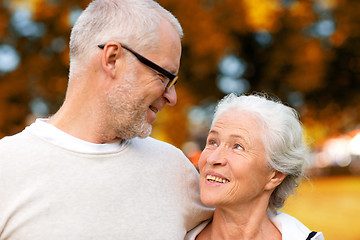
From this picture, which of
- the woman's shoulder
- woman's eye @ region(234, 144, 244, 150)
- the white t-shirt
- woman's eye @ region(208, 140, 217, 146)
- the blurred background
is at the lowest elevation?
the white t-shirt

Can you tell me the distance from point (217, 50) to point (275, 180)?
9570mm

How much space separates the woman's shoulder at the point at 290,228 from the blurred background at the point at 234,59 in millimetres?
7567

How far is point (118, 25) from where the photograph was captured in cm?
246

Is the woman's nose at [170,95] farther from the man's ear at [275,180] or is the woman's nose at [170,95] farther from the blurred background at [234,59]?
the blurred background at [234,59]

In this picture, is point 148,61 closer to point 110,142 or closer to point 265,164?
point 110,142

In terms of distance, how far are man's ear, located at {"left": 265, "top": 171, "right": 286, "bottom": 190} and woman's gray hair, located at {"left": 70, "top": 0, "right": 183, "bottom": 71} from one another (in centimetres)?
105

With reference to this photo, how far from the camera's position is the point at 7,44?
40.0 feet

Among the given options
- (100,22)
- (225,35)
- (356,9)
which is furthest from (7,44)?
(100,22)

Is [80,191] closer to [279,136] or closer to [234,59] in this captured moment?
[279,136]

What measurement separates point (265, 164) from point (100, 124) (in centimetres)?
98

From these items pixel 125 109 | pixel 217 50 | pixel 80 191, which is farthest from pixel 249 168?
pixel 217 50

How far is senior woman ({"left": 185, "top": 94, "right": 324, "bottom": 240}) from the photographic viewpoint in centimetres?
269

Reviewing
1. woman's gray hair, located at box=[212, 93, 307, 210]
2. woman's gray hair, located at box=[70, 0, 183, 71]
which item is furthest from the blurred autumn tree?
woman's gray hair, located at box=[70, 0, 183, 71]

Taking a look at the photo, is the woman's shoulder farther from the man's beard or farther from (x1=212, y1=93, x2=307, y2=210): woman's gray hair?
the man's beard
